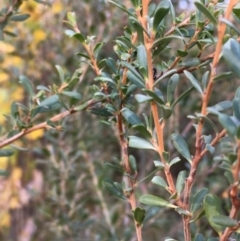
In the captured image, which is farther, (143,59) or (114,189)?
(114,189)

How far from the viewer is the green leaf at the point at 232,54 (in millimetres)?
358

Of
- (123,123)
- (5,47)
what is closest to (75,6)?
(5,47)

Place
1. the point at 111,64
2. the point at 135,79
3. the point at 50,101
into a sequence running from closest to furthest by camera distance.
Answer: the point at 135,79, the point at 111,64, the point at 50,101

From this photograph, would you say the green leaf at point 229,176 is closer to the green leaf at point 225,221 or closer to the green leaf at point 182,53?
the green leaf at point 225,221

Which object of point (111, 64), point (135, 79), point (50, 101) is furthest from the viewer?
point (50, 101)

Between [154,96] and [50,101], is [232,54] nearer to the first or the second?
[154,96]

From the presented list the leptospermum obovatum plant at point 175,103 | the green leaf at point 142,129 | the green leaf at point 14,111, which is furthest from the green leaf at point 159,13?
the green leaf at point 14,111

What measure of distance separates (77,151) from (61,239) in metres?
0.32

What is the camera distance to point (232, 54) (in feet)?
1.20

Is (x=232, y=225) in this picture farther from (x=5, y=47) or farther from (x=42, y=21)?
(x=42, y=21)

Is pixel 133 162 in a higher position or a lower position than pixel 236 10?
lower

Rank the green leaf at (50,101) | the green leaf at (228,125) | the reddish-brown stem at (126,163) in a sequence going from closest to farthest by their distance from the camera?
the green leaf at (228,125), the reddish-brown stem at (126,163), the green leaf at (50,101)

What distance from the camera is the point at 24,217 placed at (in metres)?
2.28

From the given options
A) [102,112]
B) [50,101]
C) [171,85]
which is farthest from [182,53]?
[50,101]
